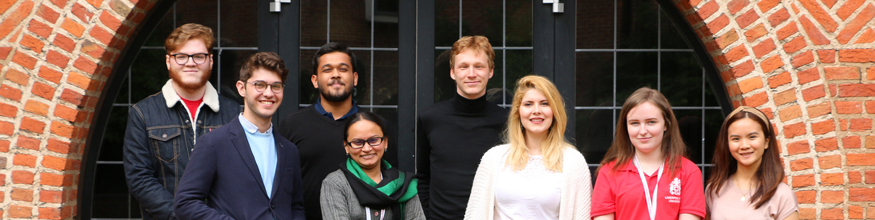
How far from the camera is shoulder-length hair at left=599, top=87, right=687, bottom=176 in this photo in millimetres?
2826

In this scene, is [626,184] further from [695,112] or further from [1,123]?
[1,123]

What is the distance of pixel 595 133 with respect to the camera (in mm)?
4465

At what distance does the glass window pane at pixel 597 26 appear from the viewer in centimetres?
465

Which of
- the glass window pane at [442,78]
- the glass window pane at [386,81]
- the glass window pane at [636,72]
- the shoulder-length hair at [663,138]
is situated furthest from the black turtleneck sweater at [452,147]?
the glass window pane at [636,72]

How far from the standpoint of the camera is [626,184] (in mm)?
2799

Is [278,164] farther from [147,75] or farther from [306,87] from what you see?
[147,75]

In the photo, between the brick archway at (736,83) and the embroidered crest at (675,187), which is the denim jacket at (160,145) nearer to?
the brick archway at (736,83)

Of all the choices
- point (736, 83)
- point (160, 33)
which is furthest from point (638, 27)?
point (160, 33)

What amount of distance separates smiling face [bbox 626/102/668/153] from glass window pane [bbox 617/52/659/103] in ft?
6.13

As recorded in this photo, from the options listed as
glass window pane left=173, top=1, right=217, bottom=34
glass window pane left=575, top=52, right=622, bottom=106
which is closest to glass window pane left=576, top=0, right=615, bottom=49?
glass window pane left=575, top=52, right=622, bottom=106

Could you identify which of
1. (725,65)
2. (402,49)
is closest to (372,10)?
(402,49)

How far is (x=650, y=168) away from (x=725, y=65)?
1.15 m

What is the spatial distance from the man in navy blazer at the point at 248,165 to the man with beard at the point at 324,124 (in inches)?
12.2

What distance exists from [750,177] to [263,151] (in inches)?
86.2
